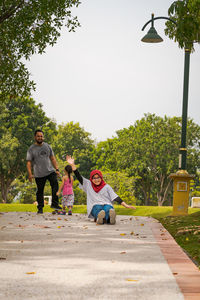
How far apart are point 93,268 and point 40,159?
8236 millimetres

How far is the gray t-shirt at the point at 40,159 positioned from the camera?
12828 mm

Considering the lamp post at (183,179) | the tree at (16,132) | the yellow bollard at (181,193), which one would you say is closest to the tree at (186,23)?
the lamp post at (183,179)

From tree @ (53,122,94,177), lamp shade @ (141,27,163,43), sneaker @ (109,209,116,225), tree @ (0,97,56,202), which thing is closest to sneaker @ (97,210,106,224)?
sneaker @ (109,209,116,225)

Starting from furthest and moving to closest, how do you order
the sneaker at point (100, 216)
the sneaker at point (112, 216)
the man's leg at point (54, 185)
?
the man's leg at point (54, 185)
the sneaker at point (112, 216)
the sneaker at point (100, 216)

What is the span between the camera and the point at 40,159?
1284 cm

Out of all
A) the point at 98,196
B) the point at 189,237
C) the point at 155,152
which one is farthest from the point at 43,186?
the point at 155,152

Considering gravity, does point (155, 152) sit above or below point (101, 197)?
above

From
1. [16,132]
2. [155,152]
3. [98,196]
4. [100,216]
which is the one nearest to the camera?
[100,216]

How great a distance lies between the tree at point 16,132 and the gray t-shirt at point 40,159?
2563cm

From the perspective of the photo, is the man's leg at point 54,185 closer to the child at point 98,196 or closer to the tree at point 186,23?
the child at point 98,196

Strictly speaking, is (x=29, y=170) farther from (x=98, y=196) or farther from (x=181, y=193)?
(x=181, y=193)

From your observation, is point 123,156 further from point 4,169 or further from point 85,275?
point 85,275

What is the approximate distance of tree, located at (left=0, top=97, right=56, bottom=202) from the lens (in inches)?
1534

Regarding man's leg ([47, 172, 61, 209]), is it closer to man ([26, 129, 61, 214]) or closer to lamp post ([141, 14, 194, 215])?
man ([26, 129, 61, 214])
